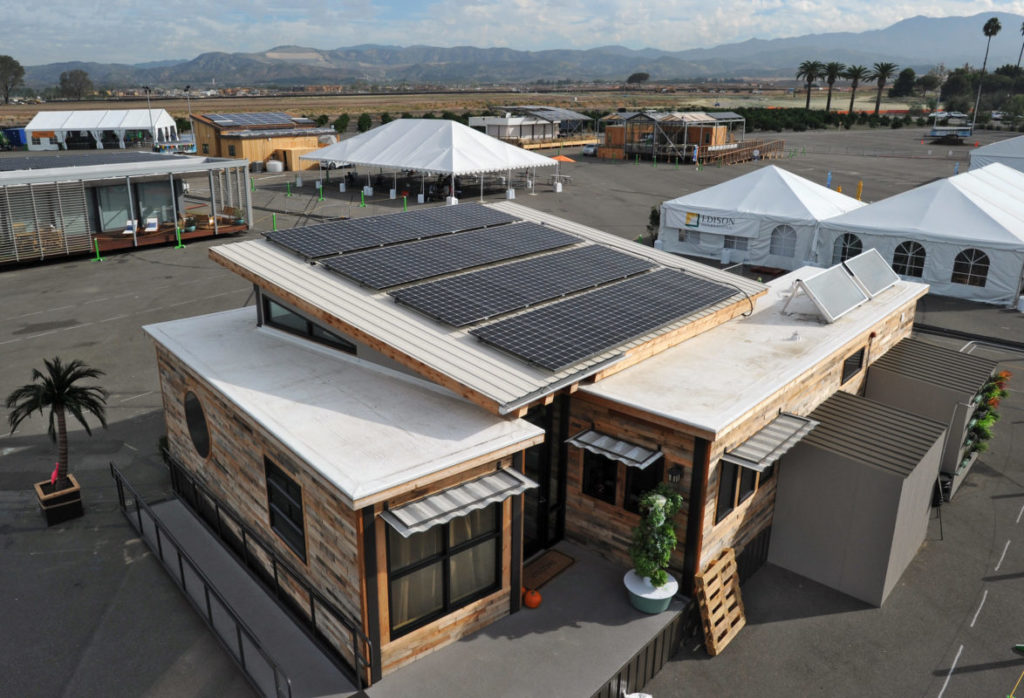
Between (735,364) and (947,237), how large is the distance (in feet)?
66.9

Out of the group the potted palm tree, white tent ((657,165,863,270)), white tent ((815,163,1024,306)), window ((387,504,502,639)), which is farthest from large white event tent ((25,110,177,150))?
window ((387,504,502,639))

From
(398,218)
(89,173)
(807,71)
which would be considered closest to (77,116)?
(89,173)

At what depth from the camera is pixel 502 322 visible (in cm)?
1130

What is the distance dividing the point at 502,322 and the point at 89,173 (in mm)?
28182

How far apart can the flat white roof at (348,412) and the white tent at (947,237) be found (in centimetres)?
2458

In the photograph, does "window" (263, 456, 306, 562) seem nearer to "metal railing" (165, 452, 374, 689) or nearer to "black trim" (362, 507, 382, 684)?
"metal railing" (165, 452, 374, 689)

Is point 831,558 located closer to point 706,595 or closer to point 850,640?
point 850,640

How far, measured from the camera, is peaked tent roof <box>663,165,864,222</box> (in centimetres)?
3147

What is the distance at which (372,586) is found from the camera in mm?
8500

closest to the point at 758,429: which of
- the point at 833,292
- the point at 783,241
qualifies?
the point at 833,292

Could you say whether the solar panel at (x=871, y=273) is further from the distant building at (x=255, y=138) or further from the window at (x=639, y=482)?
the distant building at (x=255, y=138)

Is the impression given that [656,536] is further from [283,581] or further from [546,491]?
[283,581]

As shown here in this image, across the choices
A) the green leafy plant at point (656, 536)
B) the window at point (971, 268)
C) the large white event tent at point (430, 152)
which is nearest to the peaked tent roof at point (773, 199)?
the window at point (971, 268)

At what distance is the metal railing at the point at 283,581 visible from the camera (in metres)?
8.83
